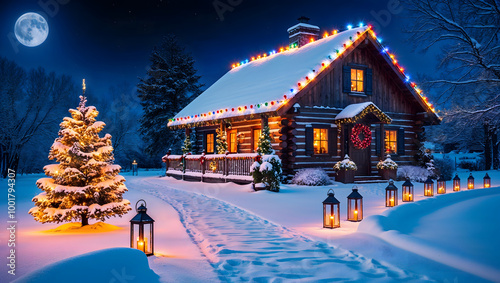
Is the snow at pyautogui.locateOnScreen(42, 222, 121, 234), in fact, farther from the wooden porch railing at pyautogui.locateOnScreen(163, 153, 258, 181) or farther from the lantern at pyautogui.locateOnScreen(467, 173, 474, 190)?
the lantern at pyautogui.locateOnScreen(467, 173, 474, 190)

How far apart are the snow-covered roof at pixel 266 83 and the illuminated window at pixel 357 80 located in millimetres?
1922

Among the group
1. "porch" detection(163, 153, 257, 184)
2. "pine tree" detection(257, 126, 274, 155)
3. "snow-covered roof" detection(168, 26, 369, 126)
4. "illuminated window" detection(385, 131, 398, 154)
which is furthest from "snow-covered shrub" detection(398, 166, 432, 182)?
"porch" detection(163, 153, 257, 184)

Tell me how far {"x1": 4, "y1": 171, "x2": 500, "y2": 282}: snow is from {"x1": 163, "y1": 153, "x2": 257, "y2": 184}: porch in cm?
Result: 760

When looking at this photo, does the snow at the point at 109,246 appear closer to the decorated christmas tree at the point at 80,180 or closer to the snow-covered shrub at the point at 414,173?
the decorated christmas tree at the point at 80,180

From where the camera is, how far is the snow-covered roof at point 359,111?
20016 mm

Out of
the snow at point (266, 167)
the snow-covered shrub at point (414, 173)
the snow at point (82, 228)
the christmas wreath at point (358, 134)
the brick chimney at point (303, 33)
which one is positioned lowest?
the snow at point (82, 228)

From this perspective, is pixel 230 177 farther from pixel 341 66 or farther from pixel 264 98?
pixel 341 66

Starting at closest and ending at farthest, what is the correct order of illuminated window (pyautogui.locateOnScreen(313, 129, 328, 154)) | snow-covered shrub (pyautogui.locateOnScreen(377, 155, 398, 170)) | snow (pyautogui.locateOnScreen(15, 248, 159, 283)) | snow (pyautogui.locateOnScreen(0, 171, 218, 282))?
1. snow (pyautogui.locateOnScreen(15, 248, 159, 283))
2. snow (pyautogui.locateOnScreen(0, 171, 218, 282))
3. illuminated window (pyautogui.locateOnScreen(313, 129, 328, 154))
4. snow-covered shrub (pyautogui.locateOnScreen(377, 155, 398, 170))

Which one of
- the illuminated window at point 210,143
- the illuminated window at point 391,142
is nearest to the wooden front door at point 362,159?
the illuminated window at point 391,142

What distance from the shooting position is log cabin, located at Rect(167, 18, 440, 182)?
789 inches

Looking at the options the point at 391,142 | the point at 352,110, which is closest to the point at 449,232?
the point at 352,110

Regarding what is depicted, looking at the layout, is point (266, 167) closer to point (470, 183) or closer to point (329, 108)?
point (329, 108)

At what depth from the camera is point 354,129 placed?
21.3m

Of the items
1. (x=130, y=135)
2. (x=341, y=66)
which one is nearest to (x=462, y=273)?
(x=341, y=66)
